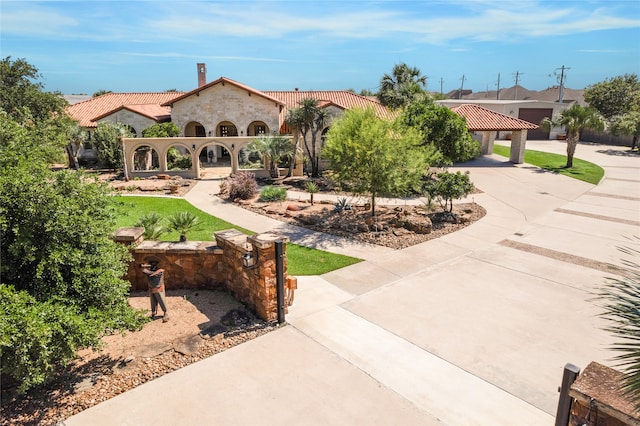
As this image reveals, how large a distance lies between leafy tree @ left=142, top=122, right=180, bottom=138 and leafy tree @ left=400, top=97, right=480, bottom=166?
18959mm

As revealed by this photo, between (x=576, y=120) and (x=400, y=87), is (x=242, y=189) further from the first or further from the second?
(x=576, y=120)

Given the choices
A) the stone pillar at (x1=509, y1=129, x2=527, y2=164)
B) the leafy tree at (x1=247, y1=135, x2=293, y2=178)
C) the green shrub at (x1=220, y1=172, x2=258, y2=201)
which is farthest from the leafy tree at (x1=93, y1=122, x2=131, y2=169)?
the stone pillar at (x1=509, y1=129, x2=527, y2=164)

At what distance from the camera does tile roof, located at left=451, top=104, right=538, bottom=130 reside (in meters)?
34.5

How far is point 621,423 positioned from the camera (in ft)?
13.3

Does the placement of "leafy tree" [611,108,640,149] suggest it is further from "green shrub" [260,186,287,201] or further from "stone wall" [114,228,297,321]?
"stone wall" [114,228,297,321]

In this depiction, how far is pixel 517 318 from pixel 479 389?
3017 mm

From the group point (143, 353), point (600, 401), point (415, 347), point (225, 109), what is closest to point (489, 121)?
point (225, 109)

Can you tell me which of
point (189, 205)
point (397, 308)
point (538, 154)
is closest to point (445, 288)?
point (397, 308)

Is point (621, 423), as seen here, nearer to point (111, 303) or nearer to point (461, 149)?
point (111, 303)

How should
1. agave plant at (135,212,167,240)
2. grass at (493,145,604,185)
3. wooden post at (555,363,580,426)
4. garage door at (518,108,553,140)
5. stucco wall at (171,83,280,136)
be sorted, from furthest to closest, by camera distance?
garage door at (518,108,553,140) → stucco wall at (171,83,280,136) → grass at (493,145,604,185) → agave plant at (135,212,167,240) → wooden post at (555,363,580,426)

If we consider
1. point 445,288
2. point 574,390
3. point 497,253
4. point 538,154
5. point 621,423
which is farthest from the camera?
point 538,154

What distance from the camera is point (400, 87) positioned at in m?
30.8

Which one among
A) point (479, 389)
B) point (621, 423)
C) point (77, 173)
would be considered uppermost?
point (77, 173)

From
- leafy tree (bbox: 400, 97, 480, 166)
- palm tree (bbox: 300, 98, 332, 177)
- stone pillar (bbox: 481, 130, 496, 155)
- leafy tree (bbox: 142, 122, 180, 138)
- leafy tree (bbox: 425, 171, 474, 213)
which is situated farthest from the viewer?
stone pillar (bbox: 481, 130, 496, 155)
